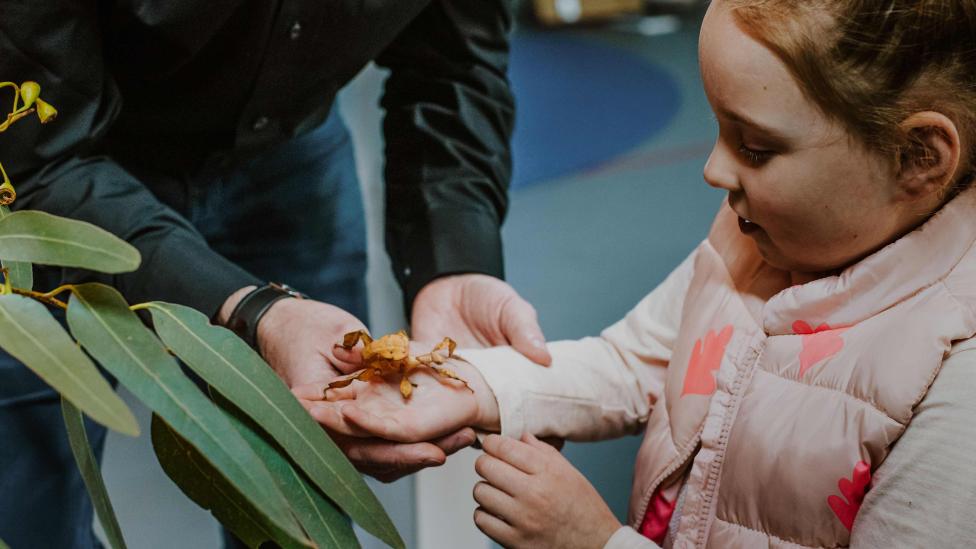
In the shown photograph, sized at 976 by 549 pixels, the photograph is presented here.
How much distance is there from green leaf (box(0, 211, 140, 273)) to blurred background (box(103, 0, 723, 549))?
0.67 meters

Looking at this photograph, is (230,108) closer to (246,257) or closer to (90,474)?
(246,257)

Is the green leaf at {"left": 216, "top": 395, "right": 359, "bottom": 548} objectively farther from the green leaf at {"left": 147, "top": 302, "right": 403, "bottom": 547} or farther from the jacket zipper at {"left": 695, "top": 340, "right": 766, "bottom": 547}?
the jacket zipper at {"left": 695, "top": 340, "right": 766, "bottom": 547}

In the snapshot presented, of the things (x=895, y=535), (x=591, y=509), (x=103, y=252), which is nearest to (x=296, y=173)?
(x=591, y=509)

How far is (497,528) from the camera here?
37.5 inches

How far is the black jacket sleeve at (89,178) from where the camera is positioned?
1.07 metres

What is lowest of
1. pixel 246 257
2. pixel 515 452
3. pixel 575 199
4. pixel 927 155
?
pixel 575 199

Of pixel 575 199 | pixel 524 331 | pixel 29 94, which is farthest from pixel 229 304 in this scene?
pixel 575 199

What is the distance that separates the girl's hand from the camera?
0.94 metres

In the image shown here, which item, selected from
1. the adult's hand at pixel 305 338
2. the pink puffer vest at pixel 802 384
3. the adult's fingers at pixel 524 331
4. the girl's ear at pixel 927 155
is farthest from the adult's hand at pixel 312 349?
the girl's ear at pixel 927 155

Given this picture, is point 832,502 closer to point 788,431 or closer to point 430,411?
point 788,431

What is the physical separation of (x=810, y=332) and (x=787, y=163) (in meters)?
0.17

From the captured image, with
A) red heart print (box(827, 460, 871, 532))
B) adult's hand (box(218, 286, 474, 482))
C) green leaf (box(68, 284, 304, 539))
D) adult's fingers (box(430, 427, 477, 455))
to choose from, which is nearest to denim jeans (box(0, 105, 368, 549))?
adult's hand (box(218, 286, 474, 482))

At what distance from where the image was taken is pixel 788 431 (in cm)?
87

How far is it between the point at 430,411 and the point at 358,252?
60 centimetres
